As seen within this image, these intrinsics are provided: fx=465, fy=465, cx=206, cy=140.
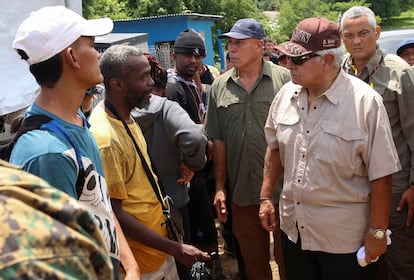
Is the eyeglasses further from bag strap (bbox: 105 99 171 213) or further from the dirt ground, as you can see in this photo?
the dirt ground

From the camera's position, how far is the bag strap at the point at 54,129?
1610 millimetres

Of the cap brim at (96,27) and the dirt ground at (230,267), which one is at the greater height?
the cap brim at (96,27)

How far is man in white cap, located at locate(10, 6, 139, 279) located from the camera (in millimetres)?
1526

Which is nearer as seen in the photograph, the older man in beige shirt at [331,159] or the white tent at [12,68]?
the older man in beige shirt at [331,159]

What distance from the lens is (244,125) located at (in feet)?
11.4

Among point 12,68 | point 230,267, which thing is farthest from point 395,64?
point 12,68

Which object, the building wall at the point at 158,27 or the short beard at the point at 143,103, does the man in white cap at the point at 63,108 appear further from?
the building wall at the point at 158,27

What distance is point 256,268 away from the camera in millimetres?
3678

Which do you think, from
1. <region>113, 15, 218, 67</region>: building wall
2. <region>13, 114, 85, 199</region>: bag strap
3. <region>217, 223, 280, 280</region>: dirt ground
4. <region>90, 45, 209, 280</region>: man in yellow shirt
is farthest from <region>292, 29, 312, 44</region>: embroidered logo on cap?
<region>113, 15, 218, 67</region>: building wall

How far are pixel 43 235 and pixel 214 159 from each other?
2.95 metres

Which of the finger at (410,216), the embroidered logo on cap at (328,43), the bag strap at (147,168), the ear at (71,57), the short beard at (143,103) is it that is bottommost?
the finger at (410,216)

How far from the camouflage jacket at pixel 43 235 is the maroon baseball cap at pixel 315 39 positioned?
2021 mm

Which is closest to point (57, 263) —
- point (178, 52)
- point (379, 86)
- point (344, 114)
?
point (344, 114)

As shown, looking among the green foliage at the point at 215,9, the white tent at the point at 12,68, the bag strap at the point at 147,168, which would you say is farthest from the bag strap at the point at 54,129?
the green foliage at the point at 215,9
